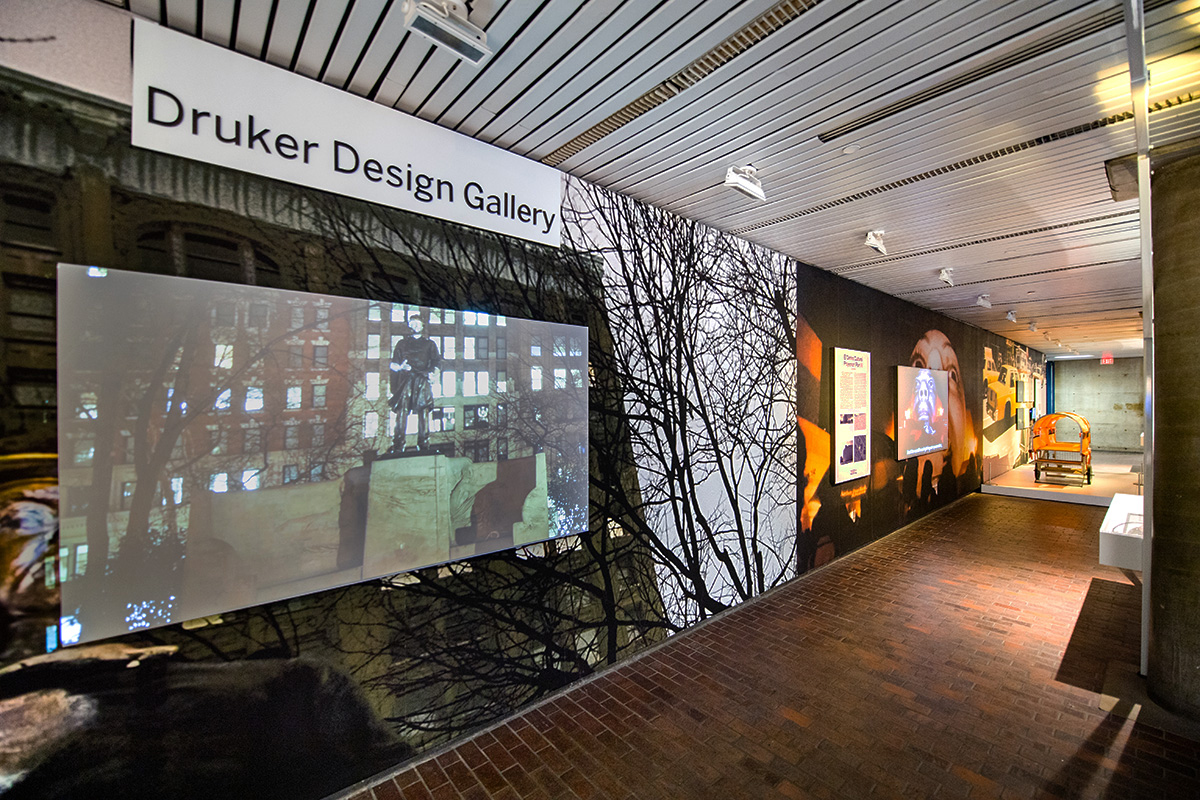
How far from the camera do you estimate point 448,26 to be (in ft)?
6.09

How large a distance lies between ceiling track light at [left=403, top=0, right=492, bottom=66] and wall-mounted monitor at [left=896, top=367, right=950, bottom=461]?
7.04m

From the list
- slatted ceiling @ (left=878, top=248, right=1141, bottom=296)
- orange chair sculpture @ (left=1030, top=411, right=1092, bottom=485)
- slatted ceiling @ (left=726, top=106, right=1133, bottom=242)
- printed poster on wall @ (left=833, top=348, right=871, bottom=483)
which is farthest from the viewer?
orange chair sculpture @ (left=1030, top=411, right=1092, bottom=485)

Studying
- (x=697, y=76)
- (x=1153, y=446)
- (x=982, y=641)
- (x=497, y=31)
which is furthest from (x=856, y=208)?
(x=982, y=641)

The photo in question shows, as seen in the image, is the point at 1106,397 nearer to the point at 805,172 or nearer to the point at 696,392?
the point at 696,392

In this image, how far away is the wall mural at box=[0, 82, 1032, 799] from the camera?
1.73m

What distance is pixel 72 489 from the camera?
1.75m

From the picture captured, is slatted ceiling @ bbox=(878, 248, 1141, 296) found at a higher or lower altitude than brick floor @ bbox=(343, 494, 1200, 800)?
higher

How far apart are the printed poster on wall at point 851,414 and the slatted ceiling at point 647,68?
4.21m

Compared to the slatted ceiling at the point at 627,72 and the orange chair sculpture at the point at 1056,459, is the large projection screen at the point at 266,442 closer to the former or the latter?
the slatted ceiling at the point at 627,72

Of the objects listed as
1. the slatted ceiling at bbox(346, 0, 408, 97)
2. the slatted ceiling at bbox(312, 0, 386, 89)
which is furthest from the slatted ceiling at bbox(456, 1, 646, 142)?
the slatted ceiling at bbox(312, 0, 386, 89)

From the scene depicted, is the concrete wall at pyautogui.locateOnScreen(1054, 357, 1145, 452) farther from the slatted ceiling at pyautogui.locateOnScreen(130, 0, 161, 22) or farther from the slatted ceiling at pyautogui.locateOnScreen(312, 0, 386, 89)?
the slatted ceiling at pyautogui.locateOnScreen(130, 0, 161, 22)

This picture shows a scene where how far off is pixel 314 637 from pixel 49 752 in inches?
33.1

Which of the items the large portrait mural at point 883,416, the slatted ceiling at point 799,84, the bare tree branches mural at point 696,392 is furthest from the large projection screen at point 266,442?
the large portrait mural at point 883,416

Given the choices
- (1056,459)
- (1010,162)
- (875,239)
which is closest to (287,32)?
(1010,162)
